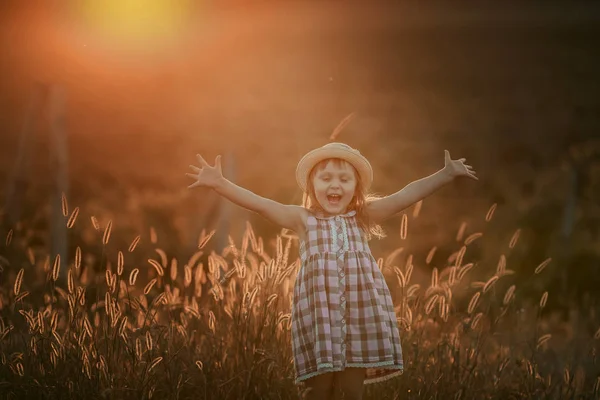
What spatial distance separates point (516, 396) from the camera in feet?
11.8

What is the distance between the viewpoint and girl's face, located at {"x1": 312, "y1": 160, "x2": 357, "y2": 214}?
9.27 ft

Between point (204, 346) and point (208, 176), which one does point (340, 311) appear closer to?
point (208, 176)

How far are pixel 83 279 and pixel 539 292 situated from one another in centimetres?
463

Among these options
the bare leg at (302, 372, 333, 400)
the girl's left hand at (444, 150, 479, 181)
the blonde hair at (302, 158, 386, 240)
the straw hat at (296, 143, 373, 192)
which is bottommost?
the bare leg at (302, 372, 333, 400)

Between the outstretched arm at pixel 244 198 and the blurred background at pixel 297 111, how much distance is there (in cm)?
241

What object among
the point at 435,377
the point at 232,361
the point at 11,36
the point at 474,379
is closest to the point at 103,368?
the point at 232,361

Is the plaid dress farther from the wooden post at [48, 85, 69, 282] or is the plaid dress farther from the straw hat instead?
the wooden post at [48, 85, 69, 282]

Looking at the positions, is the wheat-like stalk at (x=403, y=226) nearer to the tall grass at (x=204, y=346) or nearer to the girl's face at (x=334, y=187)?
the tall grass at (x=204, y=346)

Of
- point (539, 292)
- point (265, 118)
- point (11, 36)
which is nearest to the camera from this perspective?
point (11, 36)

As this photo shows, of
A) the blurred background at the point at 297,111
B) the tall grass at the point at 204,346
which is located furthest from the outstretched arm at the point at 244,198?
the blurred background at the point at 297,111

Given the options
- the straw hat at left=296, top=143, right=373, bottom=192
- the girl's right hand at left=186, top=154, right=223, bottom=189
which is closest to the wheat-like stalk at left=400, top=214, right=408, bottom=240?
the straw hat at left=296, top=143, right=373, bottom=192

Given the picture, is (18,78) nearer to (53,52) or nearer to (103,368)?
(53,52)

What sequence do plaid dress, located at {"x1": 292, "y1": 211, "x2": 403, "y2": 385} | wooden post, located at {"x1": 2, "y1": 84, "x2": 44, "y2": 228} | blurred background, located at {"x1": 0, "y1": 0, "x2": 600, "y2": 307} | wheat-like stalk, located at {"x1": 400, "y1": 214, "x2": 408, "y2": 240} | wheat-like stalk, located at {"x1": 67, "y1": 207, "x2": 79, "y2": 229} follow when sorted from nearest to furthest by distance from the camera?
plaid dress, located at {"x1": 292, "y1": 211, "x2": 403, "y2": 385}
wheat-like stalk, located at {"x1": 67, "y1": 207, "x2": 79, "y2": 229}
wheat-like stalk, located at {"x1": 400, "y1": 214, "x2": 408, "y2": 240}
blurred background, located at {"x1": 0, "y1": 0, "x2": 600, "y2": 307}
wooden post, located at {"x1": 2, "y1": 84, "x2": 44, "y2": 228}

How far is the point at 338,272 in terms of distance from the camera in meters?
2.73
